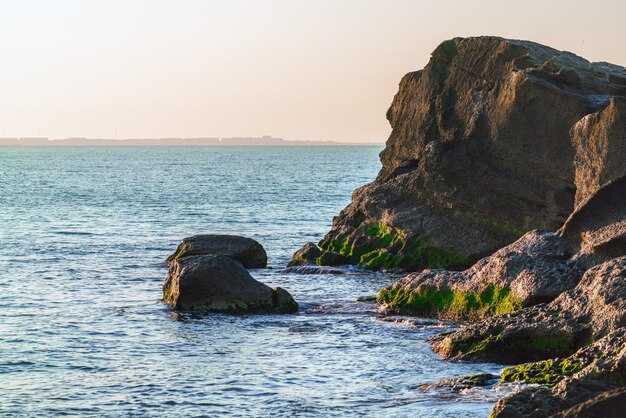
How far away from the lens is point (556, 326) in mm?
20219

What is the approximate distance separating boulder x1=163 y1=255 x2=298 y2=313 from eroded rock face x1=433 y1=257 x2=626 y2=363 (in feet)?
24.9

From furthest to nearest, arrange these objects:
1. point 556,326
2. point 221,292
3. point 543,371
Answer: point 221,292 → point 556,326 → point 543,371

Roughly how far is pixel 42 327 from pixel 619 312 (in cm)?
1488

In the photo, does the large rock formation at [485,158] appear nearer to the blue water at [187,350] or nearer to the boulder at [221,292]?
the blue water at [187,350]

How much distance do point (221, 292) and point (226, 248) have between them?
9068mm

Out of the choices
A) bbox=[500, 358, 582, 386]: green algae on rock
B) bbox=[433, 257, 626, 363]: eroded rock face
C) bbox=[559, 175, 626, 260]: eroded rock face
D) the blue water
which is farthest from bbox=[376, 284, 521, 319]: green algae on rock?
bbox=[500, 358, 582, 386]: green algae on rock

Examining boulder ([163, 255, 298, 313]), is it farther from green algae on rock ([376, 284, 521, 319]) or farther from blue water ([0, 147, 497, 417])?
green algae on rock ([376, 284, 521, 319])

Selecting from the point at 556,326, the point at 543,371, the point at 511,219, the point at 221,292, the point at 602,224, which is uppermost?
the point at 602,224

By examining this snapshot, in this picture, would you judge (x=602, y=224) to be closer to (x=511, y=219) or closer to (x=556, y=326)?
(x=556, y=326)

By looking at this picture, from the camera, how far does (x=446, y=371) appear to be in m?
20.1

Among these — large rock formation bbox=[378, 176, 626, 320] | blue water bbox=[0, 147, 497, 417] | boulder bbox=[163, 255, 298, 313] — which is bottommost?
blue water bbox=[0, 147, 497, 417]

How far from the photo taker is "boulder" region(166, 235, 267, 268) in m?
36.2

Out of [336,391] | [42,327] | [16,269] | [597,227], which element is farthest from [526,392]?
[16,269]

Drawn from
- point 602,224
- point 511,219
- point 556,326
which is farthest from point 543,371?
point 511,219
